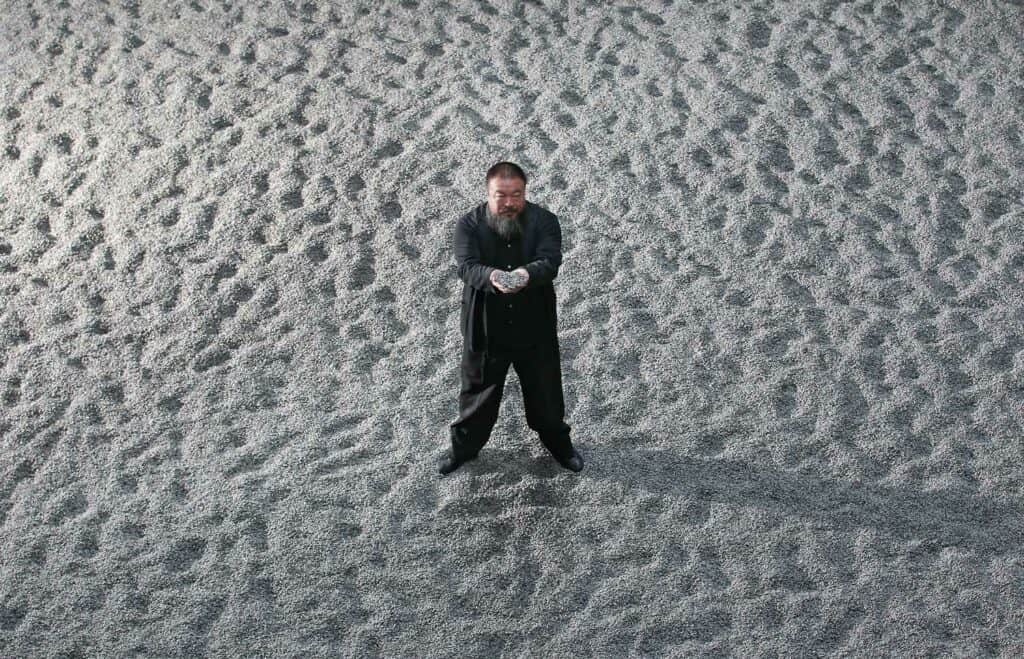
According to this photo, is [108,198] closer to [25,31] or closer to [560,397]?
[25,31]

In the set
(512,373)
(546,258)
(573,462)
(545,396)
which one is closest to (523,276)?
(546,258)

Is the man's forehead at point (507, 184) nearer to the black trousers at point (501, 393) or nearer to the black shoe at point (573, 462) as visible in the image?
the black trousers at point (501, 393)

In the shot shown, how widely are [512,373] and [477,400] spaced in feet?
3.14

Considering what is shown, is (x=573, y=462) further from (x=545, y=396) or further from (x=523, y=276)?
(x=523, y=276)

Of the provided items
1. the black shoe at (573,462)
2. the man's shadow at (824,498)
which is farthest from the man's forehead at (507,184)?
the man's shadow at (824,498)

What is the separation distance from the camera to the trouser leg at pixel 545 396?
6.51 metres

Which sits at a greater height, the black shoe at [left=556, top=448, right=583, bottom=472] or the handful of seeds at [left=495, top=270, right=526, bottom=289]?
the handful of seeds at [left=495, top=270, right=526, bottom=289]

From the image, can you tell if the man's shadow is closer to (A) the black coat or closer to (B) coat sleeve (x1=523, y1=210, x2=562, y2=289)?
(A) the black coat

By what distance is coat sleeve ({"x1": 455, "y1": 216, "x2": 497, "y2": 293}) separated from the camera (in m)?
6.17

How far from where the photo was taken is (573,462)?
6.93 meters

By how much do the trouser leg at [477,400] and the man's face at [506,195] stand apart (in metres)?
0.69

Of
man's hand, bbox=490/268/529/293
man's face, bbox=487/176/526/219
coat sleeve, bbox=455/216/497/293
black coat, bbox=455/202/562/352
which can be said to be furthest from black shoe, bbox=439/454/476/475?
man's face, bbox=487/176/526/219

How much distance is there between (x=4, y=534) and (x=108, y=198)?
273 cm

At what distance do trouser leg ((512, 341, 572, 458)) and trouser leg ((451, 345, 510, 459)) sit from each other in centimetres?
10
